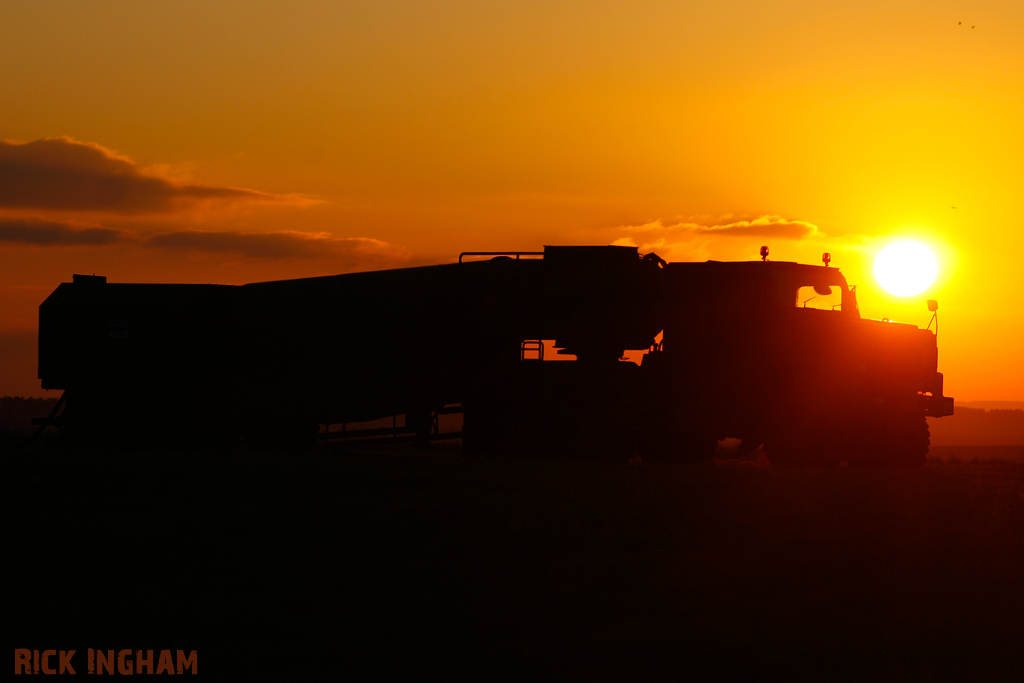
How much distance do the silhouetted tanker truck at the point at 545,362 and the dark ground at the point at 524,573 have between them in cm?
367

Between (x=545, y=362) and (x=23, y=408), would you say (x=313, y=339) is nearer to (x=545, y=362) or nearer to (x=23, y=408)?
(x=545, y=362)

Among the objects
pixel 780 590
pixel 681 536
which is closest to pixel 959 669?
pixel 780 590

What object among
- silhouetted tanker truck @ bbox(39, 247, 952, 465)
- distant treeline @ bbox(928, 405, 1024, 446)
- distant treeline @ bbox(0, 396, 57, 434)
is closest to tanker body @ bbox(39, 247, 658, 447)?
silhouetted tanker truck @ bbox(39, 247, 952, 465)

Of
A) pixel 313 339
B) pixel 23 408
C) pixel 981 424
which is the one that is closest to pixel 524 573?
pixel 313 339

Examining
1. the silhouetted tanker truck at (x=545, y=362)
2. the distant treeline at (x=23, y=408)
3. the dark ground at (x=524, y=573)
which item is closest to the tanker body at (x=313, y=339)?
the silhouetted tanker truck at (x=545, y=362)

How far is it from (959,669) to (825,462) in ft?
37.2

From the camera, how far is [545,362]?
19.2 meters

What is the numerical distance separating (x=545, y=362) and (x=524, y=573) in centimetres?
981

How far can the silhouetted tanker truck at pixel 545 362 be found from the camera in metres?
18.4

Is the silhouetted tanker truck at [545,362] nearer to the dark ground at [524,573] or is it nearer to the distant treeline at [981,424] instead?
the dark ground at [524,573]

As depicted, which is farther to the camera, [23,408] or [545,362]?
[23,408]

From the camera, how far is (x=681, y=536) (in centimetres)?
1120

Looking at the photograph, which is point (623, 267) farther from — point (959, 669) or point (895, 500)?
point (959, 669)

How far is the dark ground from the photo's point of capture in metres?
7.67
